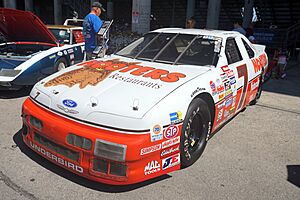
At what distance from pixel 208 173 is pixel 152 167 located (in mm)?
729

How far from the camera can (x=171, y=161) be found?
245 centimetres

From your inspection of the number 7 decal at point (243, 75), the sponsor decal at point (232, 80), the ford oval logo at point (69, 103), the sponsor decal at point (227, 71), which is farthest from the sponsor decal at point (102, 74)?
the number 7 decal at point (243, 75)

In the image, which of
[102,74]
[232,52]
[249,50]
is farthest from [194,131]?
[249,50]

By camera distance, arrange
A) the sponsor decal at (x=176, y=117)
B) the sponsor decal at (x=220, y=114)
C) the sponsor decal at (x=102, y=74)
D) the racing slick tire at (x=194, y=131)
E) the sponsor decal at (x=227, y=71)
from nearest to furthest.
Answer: the sponsor decal at (x=176, y=117) → the racing slick tire at (x=194, y=131) → the sponsor decal at (x=102, y=74) → the sponsor decal at (x=220, y=114) → the sponsor decal at (x=227, y=71)

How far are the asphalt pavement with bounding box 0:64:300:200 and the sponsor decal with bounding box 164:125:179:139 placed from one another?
49cm

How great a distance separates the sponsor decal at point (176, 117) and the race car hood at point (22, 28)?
153 inches

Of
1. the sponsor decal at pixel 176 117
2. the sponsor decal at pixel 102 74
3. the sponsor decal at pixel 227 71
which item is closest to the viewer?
the sponsor decal at pixel 176 117

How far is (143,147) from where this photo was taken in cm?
218

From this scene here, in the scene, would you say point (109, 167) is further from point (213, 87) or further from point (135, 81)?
point (213, 87)

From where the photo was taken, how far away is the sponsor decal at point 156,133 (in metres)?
2.24

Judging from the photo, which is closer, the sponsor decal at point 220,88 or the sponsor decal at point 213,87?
the sponsor decal at point 213,87

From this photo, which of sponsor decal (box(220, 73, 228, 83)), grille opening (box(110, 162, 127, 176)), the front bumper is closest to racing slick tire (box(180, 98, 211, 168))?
the front bumper

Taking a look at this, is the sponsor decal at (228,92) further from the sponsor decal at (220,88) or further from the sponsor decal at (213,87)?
the sponsor decal at (213,87)

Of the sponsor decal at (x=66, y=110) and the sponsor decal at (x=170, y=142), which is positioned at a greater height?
the sponsor decal at (x=66, y=110)
